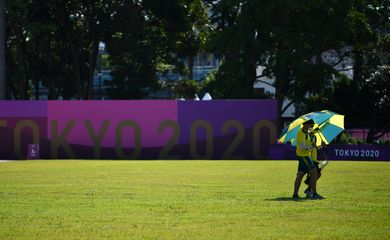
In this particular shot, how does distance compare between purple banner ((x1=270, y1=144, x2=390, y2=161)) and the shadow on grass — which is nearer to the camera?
the shadow on grass

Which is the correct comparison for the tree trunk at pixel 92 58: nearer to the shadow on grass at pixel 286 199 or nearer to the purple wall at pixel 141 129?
the purple wall at pixel 141 129

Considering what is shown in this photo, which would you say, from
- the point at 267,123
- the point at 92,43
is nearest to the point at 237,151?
the point at 267,123

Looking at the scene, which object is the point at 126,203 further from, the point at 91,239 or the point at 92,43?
the point at 92,43

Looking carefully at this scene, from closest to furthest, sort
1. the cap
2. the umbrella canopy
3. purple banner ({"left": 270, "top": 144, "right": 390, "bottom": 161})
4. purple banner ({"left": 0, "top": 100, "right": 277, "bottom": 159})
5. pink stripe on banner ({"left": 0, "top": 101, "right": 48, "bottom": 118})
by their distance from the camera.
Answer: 1. the cap
2. the umbrella canopy
3. purple banner ({"left": 270, "top": 144, "right": 390, "bottom": 161})
4. purple banner ({"left": 0, "top": 100, "right": 277, "bottom": 159})
5. pink stripe on banner ({"left": 0, "top": 101, "right": 48, "bottom": 118})

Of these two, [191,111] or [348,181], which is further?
[191,111]

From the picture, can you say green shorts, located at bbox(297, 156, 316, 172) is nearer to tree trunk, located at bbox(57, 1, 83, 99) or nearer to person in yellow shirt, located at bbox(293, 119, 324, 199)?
person in yellow shirt, located at bbox(293, 119, 324, 199)

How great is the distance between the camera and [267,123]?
138 feet

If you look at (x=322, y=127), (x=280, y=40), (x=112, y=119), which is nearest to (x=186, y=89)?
(x=280, y=40)

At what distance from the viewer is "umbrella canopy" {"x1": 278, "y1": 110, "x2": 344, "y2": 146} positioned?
1747 centimetres

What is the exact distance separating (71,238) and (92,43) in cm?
5186

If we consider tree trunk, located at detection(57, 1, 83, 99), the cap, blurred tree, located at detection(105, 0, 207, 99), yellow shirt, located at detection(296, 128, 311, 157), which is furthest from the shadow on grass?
tree trunk, located at detection(57, 1, 83, 99)

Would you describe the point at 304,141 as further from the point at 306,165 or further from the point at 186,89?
the point at 186,89

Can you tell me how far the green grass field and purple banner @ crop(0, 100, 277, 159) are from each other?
18.2m

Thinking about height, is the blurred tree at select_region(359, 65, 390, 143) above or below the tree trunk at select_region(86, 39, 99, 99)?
below
